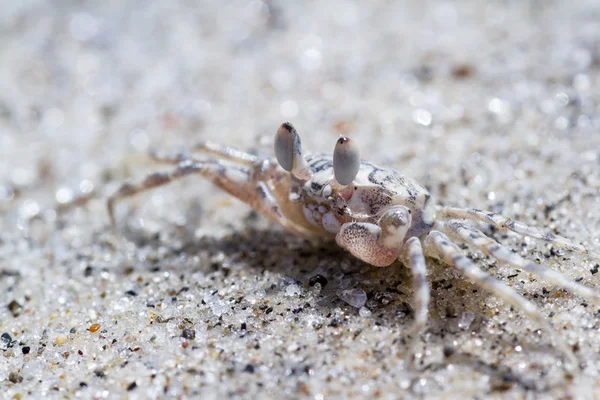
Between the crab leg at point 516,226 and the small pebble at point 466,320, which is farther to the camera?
the crab leg at point 516,226

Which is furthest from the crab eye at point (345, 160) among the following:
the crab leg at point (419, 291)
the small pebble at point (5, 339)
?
the small pebble at point (5, 339)

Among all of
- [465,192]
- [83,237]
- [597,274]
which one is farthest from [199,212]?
[597,274]

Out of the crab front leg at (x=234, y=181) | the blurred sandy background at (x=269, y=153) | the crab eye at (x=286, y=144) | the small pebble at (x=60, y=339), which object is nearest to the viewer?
the blurred sandy background at (x=269, y=153)

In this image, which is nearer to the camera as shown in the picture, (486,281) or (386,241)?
(486,281)

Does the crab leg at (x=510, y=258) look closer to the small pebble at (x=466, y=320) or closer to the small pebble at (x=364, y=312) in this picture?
the small pebble at (x=466, y=320)

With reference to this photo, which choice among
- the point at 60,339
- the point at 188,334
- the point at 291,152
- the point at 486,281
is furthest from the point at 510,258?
the point at 60,339

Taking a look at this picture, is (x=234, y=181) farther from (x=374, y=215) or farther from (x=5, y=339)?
(x=5, y=339)

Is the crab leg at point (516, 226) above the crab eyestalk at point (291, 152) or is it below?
below
